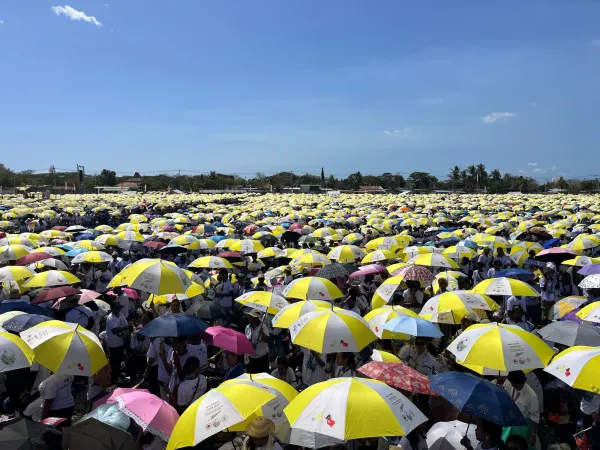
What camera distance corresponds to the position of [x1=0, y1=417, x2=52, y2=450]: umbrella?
3.35 m

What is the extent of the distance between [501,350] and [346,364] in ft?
5.49

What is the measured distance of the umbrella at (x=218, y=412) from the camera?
137 inches

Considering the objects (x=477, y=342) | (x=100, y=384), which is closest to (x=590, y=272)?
(x=477, y=342)

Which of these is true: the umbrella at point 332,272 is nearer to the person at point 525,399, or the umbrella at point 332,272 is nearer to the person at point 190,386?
the person at point 190,386

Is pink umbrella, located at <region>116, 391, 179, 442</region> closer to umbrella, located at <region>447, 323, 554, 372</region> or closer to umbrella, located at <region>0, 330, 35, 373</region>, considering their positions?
umbrella, located at <region>0, 330, 35, 373</region>

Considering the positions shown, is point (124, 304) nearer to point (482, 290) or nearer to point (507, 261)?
point (482, 290)

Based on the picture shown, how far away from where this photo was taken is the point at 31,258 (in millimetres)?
10789

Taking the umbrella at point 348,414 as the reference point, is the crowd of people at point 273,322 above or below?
below

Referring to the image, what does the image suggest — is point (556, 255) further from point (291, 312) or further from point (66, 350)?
point (66, 350)

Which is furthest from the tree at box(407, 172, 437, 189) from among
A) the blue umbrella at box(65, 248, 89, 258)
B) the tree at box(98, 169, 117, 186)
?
the blue umbrella at box(65, 248, 89, 258)

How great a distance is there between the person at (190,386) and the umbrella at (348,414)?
5.68ft

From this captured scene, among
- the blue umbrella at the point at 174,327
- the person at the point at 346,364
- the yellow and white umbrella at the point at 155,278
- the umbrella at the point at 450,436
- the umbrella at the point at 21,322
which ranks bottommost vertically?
the umbrella at the point at 450,436

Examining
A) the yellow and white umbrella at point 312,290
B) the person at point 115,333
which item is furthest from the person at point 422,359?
the person at point 115,333

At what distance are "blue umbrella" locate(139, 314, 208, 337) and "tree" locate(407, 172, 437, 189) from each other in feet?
338
